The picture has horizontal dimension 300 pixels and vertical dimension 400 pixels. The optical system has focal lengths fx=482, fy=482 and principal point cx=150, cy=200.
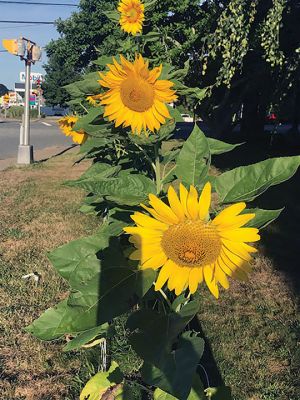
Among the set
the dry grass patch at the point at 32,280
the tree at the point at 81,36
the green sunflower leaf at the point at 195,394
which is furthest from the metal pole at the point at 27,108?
the tree at the point at 81,36

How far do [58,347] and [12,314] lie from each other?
1.97ft

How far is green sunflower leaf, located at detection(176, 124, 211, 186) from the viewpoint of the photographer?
1.34m

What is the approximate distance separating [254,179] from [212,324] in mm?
2408

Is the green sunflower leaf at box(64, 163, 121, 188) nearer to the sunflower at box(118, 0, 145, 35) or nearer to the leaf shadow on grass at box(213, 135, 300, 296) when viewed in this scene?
the sunflower at box(118, 0, 145, 35)

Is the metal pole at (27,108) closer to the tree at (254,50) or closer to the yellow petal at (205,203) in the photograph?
the tree at (254,50)

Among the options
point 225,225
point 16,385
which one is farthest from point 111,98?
point 16,385

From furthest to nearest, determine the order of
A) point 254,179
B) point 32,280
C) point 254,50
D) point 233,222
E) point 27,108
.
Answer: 1. point 27,108
2. point 254,50
3. point 32,280
4. point 254,179
5. point 233,222

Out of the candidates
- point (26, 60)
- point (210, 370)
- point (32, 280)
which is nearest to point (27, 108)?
point (26, 60)

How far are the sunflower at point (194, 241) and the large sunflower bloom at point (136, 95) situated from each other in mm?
556

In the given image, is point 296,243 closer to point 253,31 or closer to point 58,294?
point 58,294

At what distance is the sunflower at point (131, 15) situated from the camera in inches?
102

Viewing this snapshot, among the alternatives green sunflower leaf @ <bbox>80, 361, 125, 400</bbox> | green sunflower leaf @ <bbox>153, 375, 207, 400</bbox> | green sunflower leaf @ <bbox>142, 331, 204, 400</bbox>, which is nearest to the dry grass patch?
green sunflower leaf @ <bbox>80, 361, 125, 400</bbox>

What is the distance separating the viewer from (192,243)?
1.06 meters

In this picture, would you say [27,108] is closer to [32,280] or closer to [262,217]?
[32,280]
